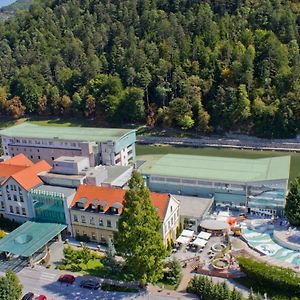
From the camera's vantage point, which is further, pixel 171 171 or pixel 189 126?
pixel 189 126

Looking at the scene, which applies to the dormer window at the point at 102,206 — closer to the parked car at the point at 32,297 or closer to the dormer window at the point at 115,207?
the dormer window at the point at 115,207

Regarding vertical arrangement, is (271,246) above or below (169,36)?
below

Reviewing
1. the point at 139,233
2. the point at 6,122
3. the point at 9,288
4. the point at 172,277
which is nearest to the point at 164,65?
the point at 6,122

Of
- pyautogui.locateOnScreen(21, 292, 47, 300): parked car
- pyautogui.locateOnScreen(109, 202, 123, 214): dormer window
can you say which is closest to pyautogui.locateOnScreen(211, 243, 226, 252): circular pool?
pyautogui.locateOnScreen(109, 202, 123, 214): dormer window

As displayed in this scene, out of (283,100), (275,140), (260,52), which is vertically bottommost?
(275,140)

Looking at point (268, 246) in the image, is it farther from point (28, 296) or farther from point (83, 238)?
point (28, 296)

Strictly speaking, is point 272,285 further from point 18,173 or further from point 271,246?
point 18,173

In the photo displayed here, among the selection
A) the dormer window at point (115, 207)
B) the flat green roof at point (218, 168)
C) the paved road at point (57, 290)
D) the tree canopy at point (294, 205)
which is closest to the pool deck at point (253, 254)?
the tree canopy at point (294, 205)

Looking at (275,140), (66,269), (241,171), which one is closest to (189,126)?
(275,140)

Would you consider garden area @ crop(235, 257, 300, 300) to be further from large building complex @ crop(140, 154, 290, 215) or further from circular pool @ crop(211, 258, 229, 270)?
large building complex @ crop(140, 154, 290, 215)
